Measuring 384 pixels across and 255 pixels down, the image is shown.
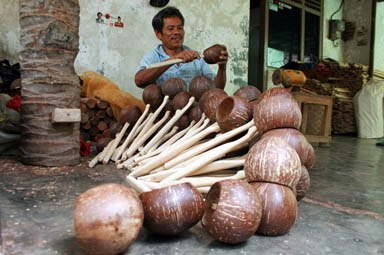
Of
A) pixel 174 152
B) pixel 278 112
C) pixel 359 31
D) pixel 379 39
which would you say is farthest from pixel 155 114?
pixel 379 39

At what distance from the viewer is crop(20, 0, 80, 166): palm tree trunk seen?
3.28m

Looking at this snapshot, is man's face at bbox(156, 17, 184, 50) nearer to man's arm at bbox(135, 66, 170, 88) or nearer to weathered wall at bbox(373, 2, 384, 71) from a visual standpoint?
man's arm at bbox(135, 66, 170, 88)

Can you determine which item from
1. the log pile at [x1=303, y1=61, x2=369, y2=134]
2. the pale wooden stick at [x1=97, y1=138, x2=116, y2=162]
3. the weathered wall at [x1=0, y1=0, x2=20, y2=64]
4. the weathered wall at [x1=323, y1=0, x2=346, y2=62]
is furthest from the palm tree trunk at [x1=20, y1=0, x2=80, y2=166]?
the weathered wall at [x1=323, y1=0, x2=346, y2=62]

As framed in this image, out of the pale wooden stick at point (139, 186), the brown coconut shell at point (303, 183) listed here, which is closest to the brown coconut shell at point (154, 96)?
the pale wooden stick at point (139, 186)

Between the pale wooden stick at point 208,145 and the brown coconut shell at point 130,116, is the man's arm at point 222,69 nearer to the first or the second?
the brown coconut shell at point 130,116

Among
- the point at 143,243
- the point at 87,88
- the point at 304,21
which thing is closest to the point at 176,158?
the point at 143,243

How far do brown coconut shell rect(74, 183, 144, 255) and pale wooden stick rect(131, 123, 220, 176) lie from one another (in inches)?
53.8

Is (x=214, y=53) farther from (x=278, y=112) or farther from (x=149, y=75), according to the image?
(x=278, y=112)

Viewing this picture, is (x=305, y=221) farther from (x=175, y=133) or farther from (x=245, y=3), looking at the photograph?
(x=245, y=3)

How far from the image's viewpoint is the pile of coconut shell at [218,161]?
1605mm

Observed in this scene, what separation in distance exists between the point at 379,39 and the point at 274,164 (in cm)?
1145

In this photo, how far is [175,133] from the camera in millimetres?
Answer: 3799

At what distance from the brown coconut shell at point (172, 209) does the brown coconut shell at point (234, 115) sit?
110cm

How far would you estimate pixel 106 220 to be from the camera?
140cm
